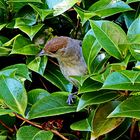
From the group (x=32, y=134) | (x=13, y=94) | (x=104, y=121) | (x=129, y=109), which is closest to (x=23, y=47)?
(x=13, y=94)

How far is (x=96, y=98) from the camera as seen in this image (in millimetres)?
1653

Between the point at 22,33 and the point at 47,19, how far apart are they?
0.55 feet

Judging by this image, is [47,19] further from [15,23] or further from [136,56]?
[136,56]

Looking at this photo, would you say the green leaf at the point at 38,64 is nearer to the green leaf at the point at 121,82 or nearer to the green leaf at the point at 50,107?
the green leaf at the point at 50,107

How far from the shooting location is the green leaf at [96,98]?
5.38 ft

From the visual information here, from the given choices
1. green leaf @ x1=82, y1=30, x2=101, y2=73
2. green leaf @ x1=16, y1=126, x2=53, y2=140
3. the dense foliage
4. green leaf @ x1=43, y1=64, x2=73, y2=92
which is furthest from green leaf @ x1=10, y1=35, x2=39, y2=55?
green leaf @ x1=16, y1=126, x2=53, y2=140

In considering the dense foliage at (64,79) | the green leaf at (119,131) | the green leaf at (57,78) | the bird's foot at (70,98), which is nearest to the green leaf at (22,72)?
the dense foliage at (64,79)

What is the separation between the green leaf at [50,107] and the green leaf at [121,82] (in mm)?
292

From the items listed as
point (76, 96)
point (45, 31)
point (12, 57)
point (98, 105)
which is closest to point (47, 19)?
point (45, 31)

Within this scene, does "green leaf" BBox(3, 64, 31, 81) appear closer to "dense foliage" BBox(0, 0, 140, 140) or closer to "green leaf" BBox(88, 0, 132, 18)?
"dense foliage" BBox(0, 0, 140, 140)

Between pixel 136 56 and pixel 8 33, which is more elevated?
pixel 136 56

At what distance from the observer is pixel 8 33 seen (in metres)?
2.32

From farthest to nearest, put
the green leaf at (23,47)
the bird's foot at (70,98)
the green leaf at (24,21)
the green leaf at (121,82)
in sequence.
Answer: the green leaf at (24,21), the green leaf at (23,47), the bird's foot at (70,98), the green leaf at (121,82)

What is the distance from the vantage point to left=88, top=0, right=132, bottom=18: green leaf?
2.01 meters
